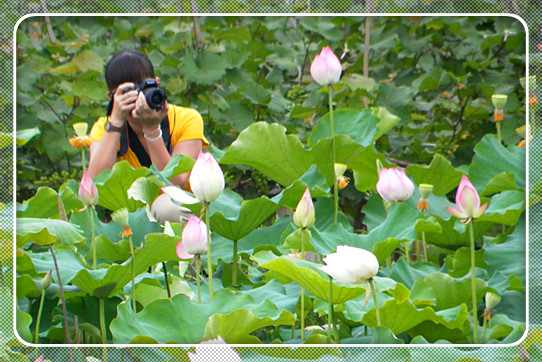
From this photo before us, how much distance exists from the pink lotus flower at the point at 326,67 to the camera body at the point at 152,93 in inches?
6.7

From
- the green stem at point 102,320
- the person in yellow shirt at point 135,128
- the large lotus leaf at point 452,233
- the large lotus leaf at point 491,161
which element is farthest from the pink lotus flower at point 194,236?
the large lotus leaf at point 491,161

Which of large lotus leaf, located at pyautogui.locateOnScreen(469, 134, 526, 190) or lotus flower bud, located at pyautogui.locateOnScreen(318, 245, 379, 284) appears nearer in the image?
lotus flower bud, located at pyautogui.locateOnScreen(318, 245, 379, 284)

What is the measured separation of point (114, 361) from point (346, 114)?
0.54 m

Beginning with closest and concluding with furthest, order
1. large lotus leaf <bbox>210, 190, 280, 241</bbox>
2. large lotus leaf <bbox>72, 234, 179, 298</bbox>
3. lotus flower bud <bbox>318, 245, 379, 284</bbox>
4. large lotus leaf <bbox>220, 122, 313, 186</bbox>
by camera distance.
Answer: lotus flower bud <bbox>318, 245, 379, 284</bbox> → large lotus leaf <bbox>72, 234, 179, 298</bbox> → large lotus leaf <bbox>210, 190, 280, 241</bbox> → large lotus leaf <bbox>220, 122, 313, 186</bbox>

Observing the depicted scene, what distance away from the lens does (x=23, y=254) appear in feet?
1.65

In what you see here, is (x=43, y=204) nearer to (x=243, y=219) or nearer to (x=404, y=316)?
(x=243, y=219)

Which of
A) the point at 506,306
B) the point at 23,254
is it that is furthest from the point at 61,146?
the point at 506,306

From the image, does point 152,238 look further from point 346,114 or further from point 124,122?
point 346,114

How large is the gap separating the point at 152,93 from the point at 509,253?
43 centimetres

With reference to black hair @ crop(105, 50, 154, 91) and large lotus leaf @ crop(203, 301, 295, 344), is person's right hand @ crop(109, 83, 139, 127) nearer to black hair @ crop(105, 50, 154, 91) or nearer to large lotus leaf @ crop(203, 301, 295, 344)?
black hair @ crop(105, 50, 154, 91)

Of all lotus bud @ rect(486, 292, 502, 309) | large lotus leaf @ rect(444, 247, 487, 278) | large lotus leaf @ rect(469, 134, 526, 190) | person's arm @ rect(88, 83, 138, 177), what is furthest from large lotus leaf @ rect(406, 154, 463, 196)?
person's arm @ rect(88, 83, 138, 177)

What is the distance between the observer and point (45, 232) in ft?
1.63

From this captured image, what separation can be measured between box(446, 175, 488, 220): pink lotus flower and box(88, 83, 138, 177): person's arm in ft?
1.19

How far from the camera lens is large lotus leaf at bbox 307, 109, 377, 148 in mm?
804
